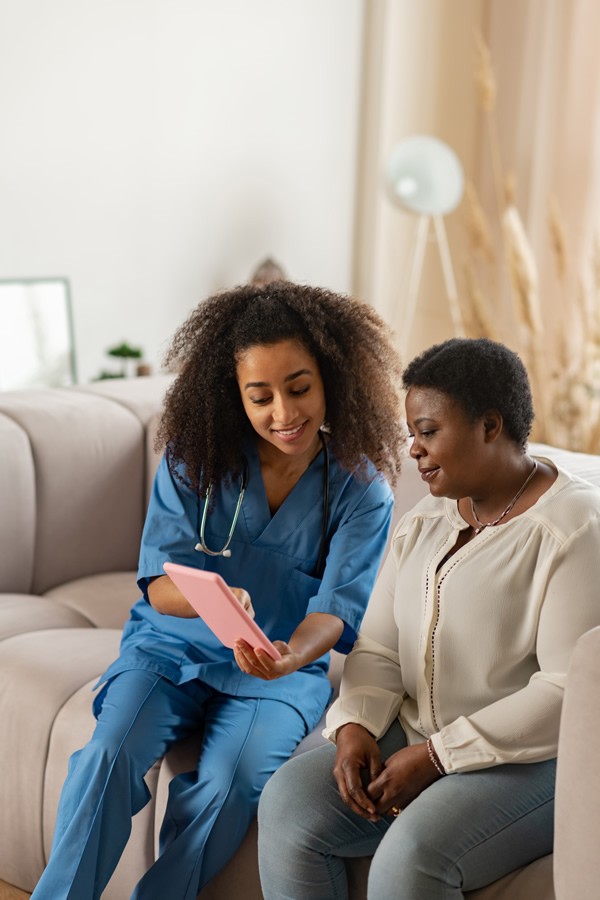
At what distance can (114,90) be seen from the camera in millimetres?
3801

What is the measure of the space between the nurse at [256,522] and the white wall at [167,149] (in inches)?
80.6

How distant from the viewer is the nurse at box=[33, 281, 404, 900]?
5.24 feet

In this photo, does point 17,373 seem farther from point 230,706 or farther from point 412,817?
point 412,817

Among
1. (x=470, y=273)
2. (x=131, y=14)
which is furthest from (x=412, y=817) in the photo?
(x=131, y=14)

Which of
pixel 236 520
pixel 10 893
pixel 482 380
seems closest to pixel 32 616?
pixel 10 893

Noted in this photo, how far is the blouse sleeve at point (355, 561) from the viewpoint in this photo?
1.67m

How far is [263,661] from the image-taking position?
58.3 inches

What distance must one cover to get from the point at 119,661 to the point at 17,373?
2.00 metres

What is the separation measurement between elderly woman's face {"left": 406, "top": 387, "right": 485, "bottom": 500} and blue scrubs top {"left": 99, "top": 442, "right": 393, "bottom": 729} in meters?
0.32

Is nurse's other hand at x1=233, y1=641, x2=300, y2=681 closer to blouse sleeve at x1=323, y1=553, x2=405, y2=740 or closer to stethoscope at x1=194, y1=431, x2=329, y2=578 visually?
blouse sleeve at x1=323, y1=553, x2=405, y2=740

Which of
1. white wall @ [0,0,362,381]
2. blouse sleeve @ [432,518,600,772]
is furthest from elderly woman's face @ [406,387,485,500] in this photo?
white wall @ [0,0,362,381]

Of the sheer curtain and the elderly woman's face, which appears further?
the sheer curtain

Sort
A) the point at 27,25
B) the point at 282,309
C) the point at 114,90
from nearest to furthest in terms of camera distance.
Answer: the point at 282,309 → the point at 27,25 → the point at 114,90

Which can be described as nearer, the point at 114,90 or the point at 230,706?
the point at 230,706
